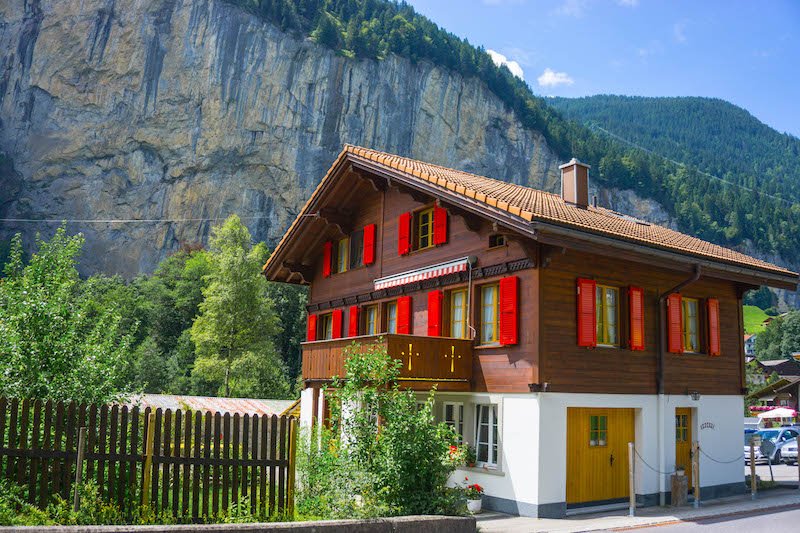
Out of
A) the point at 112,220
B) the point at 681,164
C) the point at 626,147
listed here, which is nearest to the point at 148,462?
the point at 112,220

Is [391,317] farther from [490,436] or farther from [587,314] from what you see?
[587,314]

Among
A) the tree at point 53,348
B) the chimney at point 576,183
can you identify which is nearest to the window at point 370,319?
the chimney at point 576,183

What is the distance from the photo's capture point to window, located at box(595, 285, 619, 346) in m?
15.3

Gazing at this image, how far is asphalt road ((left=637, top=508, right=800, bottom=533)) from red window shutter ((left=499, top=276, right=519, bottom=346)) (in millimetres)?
4239

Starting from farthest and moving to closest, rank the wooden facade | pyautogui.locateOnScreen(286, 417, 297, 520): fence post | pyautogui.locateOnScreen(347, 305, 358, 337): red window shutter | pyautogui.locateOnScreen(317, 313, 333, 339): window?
1. pyautogui.locateOnScreen(317, 313, 333, 339): window
2. pyautogui.locateOnScreen(347, 305, 358, 337): red window shutter
3. the wooden facade
4. pyautogui.locateOnScreen(286, 417, 297, 520): fence post

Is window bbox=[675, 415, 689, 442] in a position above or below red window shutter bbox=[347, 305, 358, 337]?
below

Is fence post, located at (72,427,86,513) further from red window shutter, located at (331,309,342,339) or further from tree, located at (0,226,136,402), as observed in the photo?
red window shutter, located at (331,309,342,339)

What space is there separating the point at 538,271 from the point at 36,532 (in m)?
9.97

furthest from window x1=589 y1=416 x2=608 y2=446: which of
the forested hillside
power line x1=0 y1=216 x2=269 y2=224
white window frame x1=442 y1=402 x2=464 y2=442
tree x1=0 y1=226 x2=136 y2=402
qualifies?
the forested hillside

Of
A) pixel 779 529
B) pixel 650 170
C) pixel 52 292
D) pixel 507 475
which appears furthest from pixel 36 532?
pixel 650 170

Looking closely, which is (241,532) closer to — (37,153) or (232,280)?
(232,280)

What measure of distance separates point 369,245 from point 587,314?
23.8 ft

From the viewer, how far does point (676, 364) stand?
1648cm

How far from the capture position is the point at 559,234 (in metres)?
13.3
